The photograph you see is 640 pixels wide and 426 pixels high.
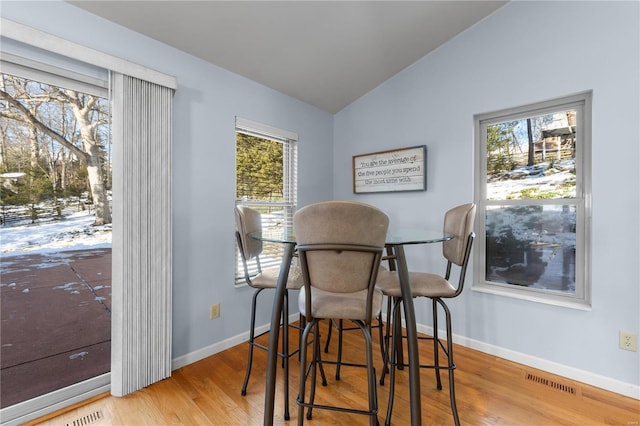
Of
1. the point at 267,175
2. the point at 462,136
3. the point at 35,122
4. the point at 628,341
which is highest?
the point at 462,136

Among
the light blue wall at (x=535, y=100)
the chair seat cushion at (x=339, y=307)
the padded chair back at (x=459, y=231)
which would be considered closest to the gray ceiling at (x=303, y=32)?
the light blue wall at (x=535, y=100)

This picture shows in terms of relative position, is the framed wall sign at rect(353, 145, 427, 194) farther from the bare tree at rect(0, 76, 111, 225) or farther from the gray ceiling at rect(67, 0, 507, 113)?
the bare tree at rect(0, 76, 111, 225)

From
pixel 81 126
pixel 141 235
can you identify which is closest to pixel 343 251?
pixel 141 235

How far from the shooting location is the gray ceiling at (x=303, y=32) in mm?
1963

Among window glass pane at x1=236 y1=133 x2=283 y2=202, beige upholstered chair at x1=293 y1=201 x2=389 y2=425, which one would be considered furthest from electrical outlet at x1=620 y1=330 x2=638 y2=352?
window glass pane at x1=236 y1=133 x2=283 y2=202

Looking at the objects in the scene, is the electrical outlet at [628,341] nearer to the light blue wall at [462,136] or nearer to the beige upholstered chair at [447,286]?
the light blue wall at [462,136]

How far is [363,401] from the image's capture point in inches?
74.4

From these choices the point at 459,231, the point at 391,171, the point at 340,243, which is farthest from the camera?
the point at 391,171

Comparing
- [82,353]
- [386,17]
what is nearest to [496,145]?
[386,17]

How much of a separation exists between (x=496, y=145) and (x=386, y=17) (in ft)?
4.51

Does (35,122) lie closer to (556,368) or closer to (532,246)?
(532,246)

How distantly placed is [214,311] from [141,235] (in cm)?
87

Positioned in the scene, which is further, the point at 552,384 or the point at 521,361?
the point at 521,361

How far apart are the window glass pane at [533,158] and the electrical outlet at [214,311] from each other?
2450 mm
